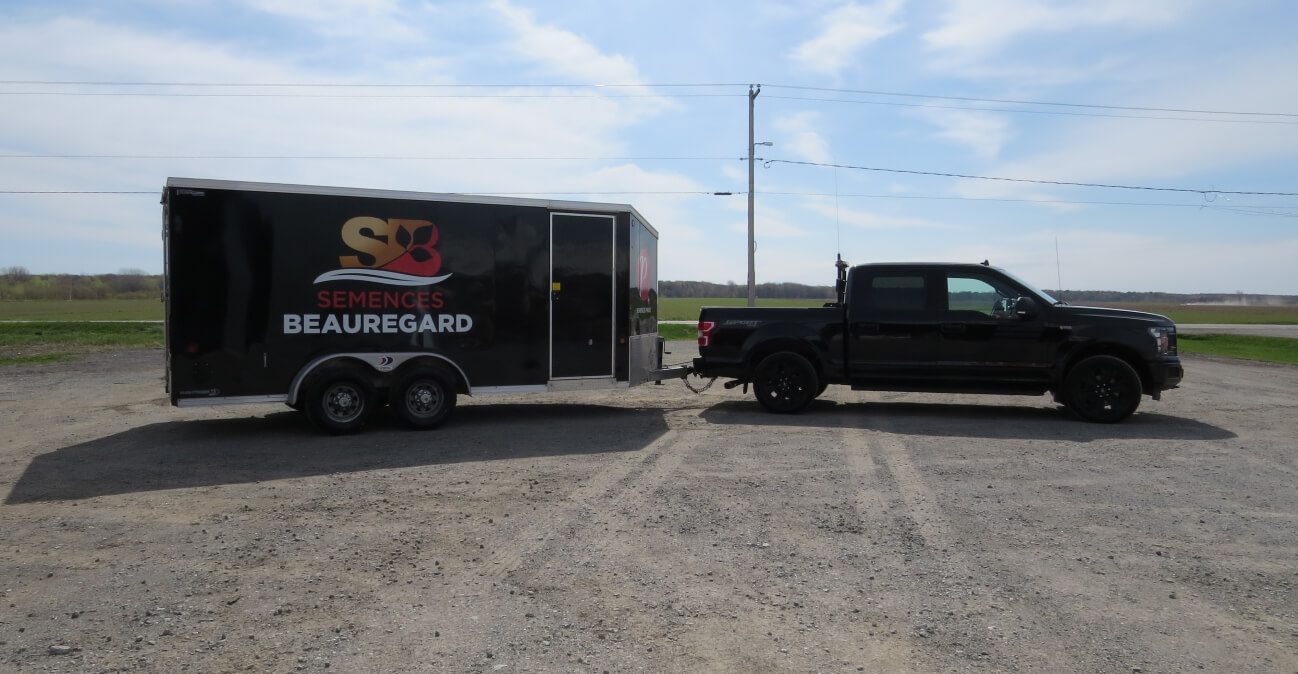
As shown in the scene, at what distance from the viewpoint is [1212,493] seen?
7.15 m

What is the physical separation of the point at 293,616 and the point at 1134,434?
970cm

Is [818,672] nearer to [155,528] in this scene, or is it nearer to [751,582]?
[751,582]

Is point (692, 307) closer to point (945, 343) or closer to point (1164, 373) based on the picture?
point (945, 343)

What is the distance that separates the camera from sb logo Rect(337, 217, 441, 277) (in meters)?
10.0

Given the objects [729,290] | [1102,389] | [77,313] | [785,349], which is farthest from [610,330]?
[729,290]

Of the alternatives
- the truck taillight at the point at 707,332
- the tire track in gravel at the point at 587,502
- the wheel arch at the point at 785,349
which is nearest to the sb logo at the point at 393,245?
the tire track in gravel at the point at 587,502

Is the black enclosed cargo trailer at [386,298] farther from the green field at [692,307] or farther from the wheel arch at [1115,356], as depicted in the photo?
the green field at [692,307]

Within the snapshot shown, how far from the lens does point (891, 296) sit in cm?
1191

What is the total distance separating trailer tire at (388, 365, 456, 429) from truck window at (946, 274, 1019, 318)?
6.77 m

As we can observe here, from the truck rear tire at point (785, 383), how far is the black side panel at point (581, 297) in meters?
2.23

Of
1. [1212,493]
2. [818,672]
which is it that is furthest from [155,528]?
[1212,493]

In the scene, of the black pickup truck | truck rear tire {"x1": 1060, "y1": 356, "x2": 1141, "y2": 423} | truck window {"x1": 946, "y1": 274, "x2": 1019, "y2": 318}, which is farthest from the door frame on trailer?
truck rear tire {"x1": 1060, "y1": 356, "x2": 1141, "y2": 423}

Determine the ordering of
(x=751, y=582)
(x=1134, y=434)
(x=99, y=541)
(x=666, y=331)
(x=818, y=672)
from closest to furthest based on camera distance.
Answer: (x=818, y=672), (x=751, y=582), (x=99, y=541), (x=1134, y=434), (x=666, y=331)

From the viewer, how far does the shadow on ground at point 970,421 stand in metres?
10.3
